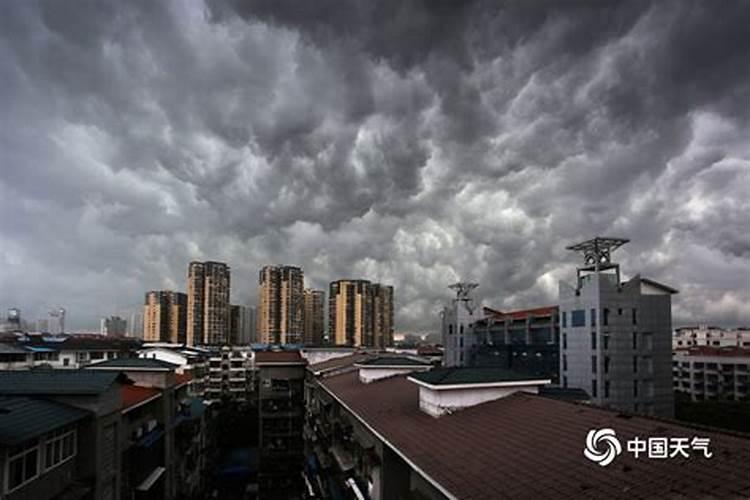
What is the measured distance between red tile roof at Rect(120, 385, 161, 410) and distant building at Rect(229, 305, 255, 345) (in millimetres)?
75907

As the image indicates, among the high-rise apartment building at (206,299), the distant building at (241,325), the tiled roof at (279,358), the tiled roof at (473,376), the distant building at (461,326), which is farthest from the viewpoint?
the distant building at (241,325)

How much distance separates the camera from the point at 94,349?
57.5 m

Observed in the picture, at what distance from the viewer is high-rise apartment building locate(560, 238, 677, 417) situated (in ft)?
140

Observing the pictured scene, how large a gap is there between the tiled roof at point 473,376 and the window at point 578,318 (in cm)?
2880

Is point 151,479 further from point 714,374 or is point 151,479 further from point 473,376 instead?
point 714,374

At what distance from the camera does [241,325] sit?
114 m

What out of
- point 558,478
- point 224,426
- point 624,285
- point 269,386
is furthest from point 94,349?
point 558,478

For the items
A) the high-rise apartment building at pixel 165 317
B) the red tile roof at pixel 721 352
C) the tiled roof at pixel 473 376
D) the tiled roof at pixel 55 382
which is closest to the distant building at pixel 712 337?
the red tile roof at pixel 721 352

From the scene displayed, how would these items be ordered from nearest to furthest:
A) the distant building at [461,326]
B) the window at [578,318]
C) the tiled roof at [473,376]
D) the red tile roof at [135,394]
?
1. the tiled roof at [473,376]
2. the red tile roof at [135,394]
3. the window at [578,318]
4. the distant building at [461,326]

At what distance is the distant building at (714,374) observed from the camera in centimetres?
7662

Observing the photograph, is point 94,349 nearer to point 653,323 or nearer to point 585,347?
point 585,347

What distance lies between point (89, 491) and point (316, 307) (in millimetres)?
96249

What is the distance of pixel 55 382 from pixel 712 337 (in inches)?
5190

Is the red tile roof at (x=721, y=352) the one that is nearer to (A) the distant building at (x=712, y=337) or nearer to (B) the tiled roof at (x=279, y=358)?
(A) the distant building at (x=712, y=337)
